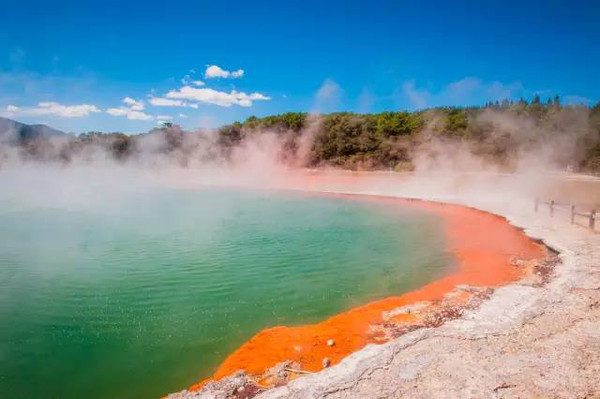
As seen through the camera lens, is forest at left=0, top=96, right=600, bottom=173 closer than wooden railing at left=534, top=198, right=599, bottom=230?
No

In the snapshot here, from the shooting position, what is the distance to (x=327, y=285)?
6688mm

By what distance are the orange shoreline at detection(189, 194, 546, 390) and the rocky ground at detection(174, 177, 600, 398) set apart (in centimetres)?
48

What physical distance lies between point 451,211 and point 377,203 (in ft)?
11.9

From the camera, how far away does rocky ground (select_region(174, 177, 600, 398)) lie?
3.17 m

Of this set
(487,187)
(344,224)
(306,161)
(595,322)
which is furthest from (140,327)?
(306,161)

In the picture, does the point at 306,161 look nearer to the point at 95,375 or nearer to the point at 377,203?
the point at 377,203

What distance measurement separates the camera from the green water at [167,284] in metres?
4.24

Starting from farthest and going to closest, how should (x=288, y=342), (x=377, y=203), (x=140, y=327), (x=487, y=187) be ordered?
1. (x=487, y=187)
2. (x=377, y=203)
3. (x=140, y=327)
4. (x=288, y=342)

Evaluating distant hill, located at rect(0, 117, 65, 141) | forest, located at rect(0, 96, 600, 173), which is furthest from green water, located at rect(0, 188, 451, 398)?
distant hill, located at rect(0, 117, 65, 141)

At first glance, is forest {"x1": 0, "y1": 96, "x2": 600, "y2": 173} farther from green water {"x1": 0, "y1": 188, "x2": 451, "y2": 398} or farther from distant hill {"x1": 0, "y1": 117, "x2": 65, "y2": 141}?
green water {"x1": 0, "y1": 188, "x2": 451, "y2": 398}

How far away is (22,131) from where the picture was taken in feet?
156

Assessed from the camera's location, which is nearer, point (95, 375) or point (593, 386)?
point (593, 386)

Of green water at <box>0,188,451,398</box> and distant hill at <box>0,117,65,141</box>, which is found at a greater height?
distant hill at <box>0,117,65,141</box>

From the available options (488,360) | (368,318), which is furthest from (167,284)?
(488,360)
